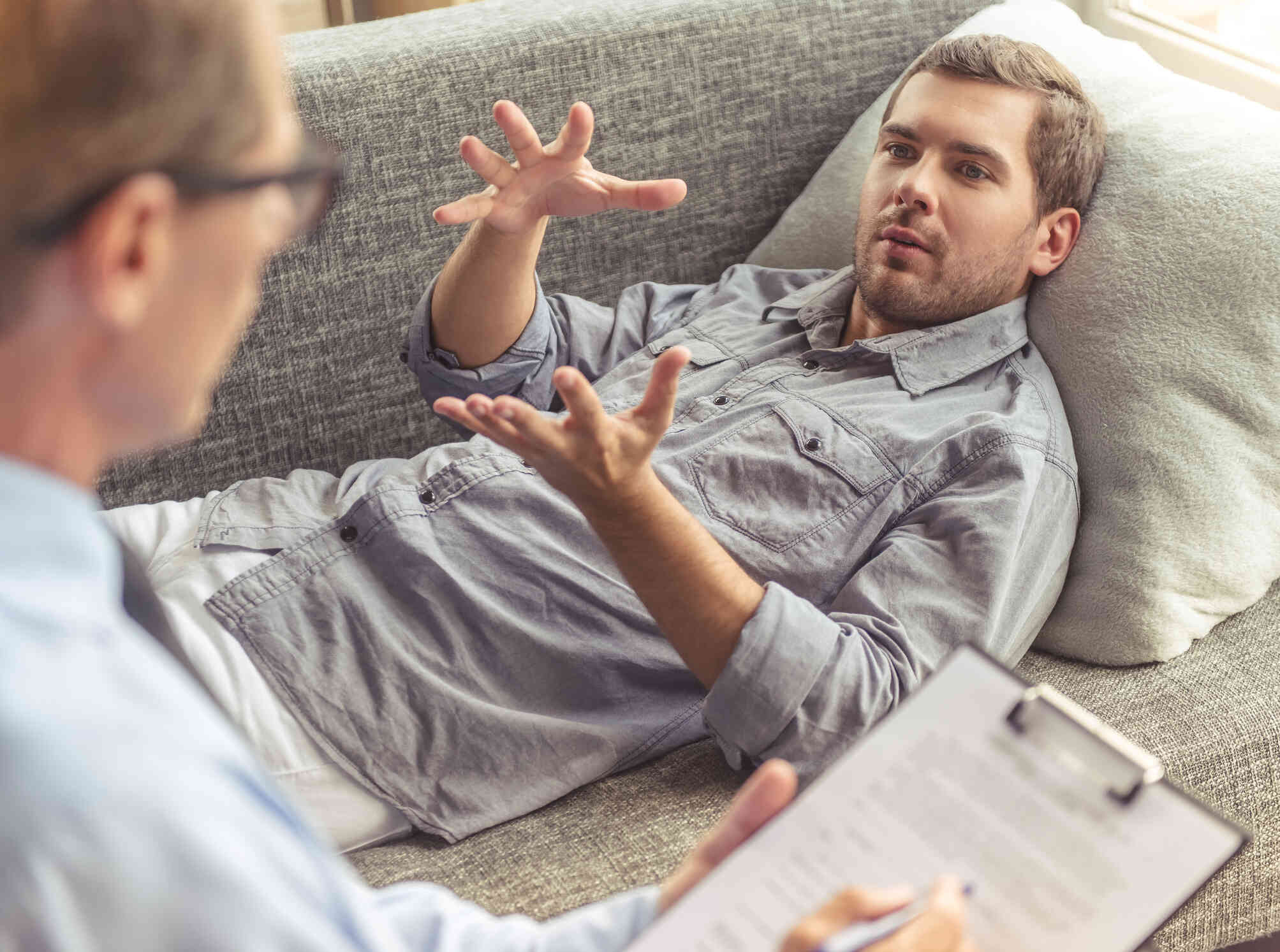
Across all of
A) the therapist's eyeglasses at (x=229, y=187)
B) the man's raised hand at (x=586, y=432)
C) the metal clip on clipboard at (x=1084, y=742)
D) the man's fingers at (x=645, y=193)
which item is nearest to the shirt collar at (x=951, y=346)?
the man's fingers at (x=645, y=193)

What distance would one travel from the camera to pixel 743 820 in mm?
676

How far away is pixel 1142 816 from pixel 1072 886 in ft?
0.16

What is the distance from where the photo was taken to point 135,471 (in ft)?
4.89

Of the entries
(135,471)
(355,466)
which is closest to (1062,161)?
(355,466)

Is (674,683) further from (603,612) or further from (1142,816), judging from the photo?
(1142,816)

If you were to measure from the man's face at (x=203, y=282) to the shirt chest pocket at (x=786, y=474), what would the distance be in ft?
2.65

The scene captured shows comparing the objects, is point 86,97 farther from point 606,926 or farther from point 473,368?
point 473,368

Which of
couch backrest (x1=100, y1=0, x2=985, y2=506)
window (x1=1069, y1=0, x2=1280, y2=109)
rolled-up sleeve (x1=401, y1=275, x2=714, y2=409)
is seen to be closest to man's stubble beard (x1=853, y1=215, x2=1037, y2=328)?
rolled-up sleeve (x1=401, y1=275, x2=714, y2=409)

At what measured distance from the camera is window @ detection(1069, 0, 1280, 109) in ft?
5.53

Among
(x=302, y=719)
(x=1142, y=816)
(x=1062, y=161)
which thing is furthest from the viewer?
(x=1062, y=161)

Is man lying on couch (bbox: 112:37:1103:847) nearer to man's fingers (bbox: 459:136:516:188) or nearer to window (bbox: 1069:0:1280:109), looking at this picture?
man's fingers (bbox: 459:136:516:188)

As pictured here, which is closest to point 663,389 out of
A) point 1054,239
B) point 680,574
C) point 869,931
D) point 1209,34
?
point 680,574

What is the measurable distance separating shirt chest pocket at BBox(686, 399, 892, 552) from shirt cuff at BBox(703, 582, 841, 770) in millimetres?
182

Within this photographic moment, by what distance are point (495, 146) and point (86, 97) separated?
1.24 metres
